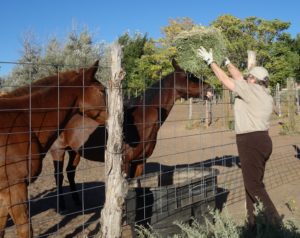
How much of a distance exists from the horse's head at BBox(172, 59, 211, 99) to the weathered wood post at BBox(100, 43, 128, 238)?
129 inches

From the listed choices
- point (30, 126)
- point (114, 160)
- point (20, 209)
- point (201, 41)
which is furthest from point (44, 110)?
point (201, 41)

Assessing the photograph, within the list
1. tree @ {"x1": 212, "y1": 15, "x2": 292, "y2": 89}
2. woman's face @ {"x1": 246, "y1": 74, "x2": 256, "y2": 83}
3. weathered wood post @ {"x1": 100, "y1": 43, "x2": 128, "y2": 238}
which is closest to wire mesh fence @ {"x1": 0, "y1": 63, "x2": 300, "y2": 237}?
weathered wood post @ {"x1": 100, "y1": 43, "x2": 128, "y2": 238}

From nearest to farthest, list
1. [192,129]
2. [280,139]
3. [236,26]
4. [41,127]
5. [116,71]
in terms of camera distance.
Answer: [116,71]
[41,127]
[280,139]
[192,129]
[236,26]

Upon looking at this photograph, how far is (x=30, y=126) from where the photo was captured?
3727 mm

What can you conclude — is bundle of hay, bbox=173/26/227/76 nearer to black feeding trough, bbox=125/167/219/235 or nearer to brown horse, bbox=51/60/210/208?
brown horse, bbox=51/60/210/208

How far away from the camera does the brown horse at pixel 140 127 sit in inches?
227

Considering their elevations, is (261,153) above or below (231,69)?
below

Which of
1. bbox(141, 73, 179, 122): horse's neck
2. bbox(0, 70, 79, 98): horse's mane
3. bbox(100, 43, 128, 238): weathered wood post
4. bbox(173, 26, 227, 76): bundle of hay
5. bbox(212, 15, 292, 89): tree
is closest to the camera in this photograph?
bbox(100, 43, 128, 238): weathered wood post

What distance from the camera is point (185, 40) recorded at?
18.6 feet

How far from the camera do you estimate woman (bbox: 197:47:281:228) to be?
4414 millimetres

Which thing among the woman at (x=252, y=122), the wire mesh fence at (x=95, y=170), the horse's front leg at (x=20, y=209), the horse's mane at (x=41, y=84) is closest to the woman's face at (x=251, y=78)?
the woman at (x=252, y=122)

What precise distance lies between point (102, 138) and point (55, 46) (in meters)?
20.2

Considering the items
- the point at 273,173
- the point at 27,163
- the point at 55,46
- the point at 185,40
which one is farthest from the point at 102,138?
the point at 55,46

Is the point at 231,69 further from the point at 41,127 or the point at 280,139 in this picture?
the point at 280,139
